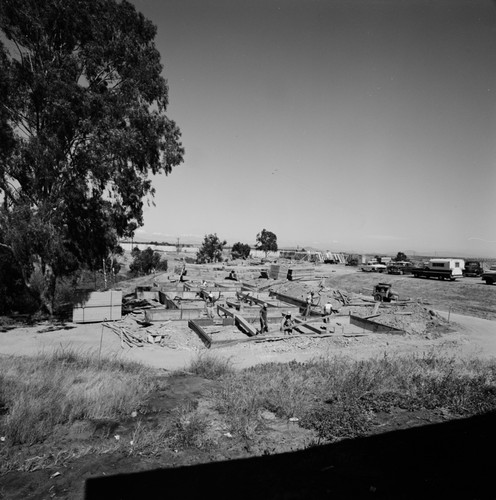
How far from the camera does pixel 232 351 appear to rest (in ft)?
41.3

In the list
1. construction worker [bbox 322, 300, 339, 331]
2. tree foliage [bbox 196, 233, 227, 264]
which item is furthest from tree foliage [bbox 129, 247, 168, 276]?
construction worker [bbox 322, 300, 339, 331]

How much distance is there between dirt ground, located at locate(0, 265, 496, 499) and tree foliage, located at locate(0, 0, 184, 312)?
14.8 feet

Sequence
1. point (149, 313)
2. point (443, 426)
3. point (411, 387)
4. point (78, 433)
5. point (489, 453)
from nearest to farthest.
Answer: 1. point (489, 453)
2. point (78, 433)
3. point (443, 426)
4. point (411, 387)
5. point (149, 313)

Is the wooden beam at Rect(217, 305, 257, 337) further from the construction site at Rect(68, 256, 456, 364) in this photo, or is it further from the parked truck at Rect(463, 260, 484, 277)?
the parked truck at Rect(463, 260, 484, 277)

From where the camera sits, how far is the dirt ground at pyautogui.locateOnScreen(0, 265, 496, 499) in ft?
15.6

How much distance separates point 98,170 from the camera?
15.3 m

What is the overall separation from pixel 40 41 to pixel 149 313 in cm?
1435

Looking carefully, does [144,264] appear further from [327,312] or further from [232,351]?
[232,351]

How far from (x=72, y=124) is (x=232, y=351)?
1275 centimetres

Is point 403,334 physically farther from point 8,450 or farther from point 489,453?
point 8,450

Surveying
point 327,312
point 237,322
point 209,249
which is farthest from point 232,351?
point 209,249

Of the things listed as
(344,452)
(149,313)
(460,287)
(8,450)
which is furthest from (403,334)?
(460,287)

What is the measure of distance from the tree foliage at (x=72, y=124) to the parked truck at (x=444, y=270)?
32.6 m

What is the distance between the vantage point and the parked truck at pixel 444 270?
35531mm
